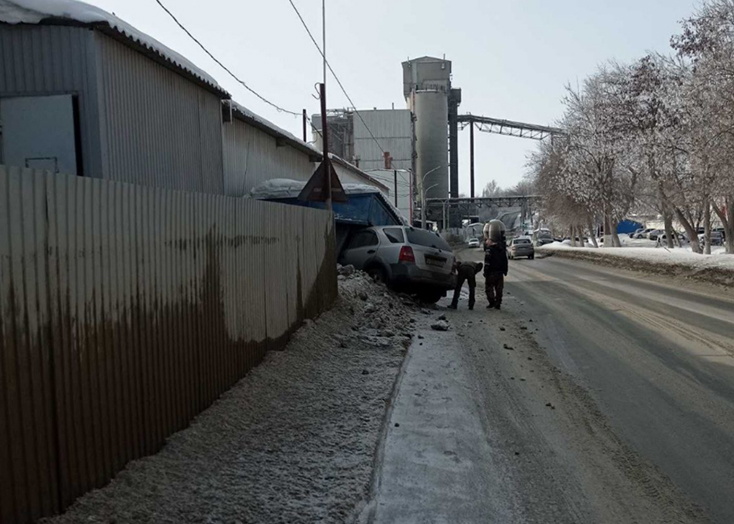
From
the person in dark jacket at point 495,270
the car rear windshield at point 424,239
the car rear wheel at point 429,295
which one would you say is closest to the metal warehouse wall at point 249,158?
the car rear windshield at point 424,239

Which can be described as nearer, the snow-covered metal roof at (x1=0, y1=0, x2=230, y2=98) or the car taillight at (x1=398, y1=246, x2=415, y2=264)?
the snow-covered metal roof at (x1=0, y1=0, x2=230, y2=98)

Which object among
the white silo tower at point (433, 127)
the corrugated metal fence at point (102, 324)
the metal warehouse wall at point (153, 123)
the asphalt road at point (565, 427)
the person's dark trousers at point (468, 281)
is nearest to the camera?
the corrugated metal fence at point (102, 324)

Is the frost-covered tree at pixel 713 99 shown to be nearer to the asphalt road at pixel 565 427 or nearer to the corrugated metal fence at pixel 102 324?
the asphalt road at pixel 565 427

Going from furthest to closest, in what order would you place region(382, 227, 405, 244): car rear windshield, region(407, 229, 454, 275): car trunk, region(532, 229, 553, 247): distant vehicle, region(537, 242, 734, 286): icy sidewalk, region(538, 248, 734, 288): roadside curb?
region(532, 229, 553, 247): distant vehicle → region(537, 242, 734, 286): icy sidewalk → region(538, 248, 734, 288): roadside curb → region(382, 227, 405, 244): car rear windshield → region(407, 229, 454, 275): car trunk

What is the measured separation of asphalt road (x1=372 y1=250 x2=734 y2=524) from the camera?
4.68 metres

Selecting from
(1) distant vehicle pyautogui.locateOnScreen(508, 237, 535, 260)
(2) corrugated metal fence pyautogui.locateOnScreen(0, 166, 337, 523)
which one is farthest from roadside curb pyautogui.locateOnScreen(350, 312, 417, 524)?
(1) distant vehicle pyautogui.locateOnScreen(508, 237, 535, 260)

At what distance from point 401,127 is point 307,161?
5190 cm

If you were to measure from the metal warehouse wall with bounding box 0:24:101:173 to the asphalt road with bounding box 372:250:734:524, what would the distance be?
529cm

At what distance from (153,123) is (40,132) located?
74.5 inches

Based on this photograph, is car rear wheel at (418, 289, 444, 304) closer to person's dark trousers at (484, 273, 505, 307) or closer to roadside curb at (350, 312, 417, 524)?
person's dark trousers at (484, 273, 505, 307)

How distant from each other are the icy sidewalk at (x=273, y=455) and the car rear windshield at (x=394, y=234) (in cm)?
697

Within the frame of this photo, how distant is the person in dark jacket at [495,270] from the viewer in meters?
15.5

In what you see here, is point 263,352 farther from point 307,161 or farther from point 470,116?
point 470,116

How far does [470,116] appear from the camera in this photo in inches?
4001
